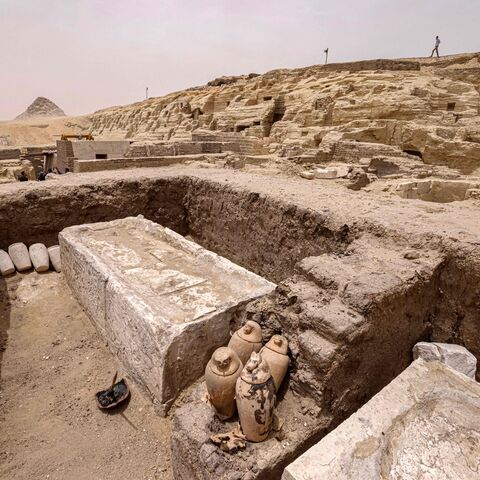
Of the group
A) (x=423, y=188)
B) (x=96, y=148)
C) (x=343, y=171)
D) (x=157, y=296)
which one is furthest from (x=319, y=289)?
(x=96, y=148)

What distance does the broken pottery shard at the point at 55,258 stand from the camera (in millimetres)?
4555

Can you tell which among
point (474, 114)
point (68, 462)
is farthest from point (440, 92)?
point (68, 462)

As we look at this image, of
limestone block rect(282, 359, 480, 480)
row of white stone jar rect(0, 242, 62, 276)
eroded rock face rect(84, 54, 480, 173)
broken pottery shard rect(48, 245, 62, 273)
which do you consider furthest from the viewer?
eroded rock face rect(84, 54, 480, 173)

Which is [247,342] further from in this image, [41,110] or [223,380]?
[41,110]

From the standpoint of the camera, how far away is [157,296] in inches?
119

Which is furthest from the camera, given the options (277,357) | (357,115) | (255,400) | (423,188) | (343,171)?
(357,115)

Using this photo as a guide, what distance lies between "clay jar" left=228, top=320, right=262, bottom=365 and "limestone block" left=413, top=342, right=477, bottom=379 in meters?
1.13

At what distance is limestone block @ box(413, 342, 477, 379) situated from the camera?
2.41 meters

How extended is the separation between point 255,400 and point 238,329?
2.43 feet

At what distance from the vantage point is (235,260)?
16.5 feet

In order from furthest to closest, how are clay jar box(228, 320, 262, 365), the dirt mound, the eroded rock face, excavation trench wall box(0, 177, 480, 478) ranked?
the dirt mound, the eroded rock face, clay jar box(228, 320, 262, 365), excavation trench wall box(0, 177, 480, 478)

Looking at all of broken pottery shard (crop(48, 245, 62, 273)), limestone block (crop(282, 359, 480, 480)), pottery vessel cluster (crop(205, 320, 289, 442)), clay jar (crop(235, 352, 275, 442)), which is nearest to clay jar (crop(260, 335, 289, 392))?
pottery vessel cluster (crop(205, 320, 289, 442))

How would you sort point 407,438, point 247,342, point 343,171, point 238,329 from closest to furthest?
point 407,438 < point 247,342 < point 238,329 < point 343,171

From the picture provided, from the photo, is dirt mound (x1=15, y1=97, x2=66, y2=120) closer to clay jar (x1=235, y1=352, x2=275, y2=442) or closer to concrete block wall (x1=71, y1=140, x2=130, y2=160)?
concrete block wall (x1=71, y1=140, x2=130, y2=160)
